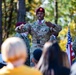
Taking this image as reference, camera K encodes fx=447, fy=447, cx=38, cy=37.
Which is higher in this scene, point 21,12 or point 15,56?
point 15,56

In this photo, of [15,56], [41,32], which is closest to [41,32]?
[41,32]

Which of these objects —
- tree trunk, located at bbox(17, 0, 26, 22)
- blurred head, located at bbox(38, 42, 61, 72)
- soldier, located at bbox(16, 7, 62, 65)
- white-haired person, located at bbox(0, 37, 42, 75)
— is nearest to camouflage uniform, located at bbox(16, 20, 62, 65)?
soldier, located at bbox(16, 7, 62, 65)

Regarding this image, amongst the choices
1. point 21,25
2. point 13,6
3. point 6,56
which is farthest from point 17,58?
point 13,6

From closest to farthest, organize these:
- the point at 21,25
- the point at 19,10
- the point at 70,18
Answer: the point at 21,25 < the point at 19,10 < the point at 70,18

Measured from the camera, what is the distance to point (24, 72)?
190 inches

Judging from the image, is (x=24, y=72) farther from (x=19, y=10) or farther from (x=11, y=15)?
(x=11, y=15)

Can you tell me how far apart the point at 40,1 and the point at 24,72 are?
35208 mm

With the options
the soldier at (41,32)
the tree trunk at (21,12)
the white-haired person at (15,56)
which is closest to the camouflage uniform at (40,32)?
the soldier at (41,32)

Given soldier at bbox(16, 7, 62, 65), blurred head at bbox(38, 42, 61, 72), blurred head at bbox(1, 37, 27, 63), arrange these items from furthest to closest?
soldier at bbox(16, 7, 62, 65) → blurred head at bbox(38, 42, 61, 72) → blurred head at bbox(1, 37, 27, 63)

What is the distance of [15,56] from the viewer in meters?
4.78

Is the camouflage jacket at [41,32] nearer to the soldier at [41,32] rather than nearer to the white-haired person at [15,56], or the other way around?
the soldier at [41,32]

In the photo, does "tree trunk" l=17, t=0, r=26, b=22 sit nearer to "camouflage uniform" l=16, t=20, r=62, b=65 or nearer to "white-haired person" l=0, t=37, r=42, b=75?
"camouflage uniform" l=16, t=20, r=62, b=65

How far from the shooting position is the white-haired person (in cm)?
472

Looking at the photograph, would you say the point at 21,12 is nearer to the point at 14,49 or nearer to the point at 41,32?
the point at 41,32
